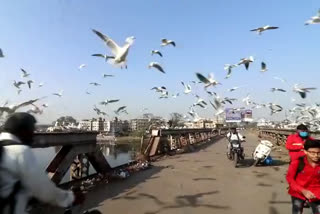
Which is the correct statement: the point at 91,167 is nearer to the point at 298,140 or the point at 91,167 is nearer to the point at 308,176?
the point at 298,140

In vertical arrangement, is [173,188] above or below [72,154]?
below

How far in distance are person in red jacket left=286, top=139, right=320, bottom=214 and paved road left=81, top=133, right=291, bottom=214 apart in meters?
3.03

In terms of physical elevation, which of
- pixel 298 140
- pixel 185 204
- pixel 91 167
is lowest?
pixel 91 167

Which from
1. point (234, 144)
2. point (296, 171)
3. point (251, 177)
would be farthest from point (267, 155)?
point (296, 171)

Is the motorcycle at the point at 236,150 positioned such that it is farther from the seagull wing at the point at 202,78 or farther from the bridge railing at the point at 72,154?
the bridge railing at the point at 72,154

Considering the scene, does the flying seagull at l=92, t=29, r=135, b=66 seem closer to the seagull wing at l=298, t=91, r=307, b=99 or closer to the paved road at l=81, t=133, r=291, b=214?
the paved road at l=81, t=133, r=291, b=214

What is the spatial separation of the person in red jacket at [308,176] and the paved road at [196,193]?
303cm

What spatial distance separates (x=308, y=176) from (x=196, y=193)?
4942mm

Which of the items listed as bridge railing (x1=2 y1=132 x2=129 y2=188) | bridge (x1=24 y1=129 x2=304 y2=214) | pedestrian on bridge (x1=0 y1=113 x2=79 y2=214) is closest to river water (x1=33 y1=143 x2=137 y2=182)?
bridge railing (x1=2 y1=132 x2=129 y2=188)

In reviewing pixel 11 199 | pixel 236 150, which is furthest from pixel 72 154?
pixel 236 150

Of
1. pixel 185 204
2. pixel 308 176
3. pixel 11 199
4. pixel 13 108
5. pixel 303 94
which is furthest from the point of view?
pixel 303 94

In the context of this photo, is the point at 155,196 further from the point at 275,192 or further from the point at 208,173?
the point at 208,173

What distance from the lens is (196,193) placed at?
8586mm

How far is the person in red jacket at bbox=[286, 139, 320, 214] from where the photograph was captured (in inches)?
150
